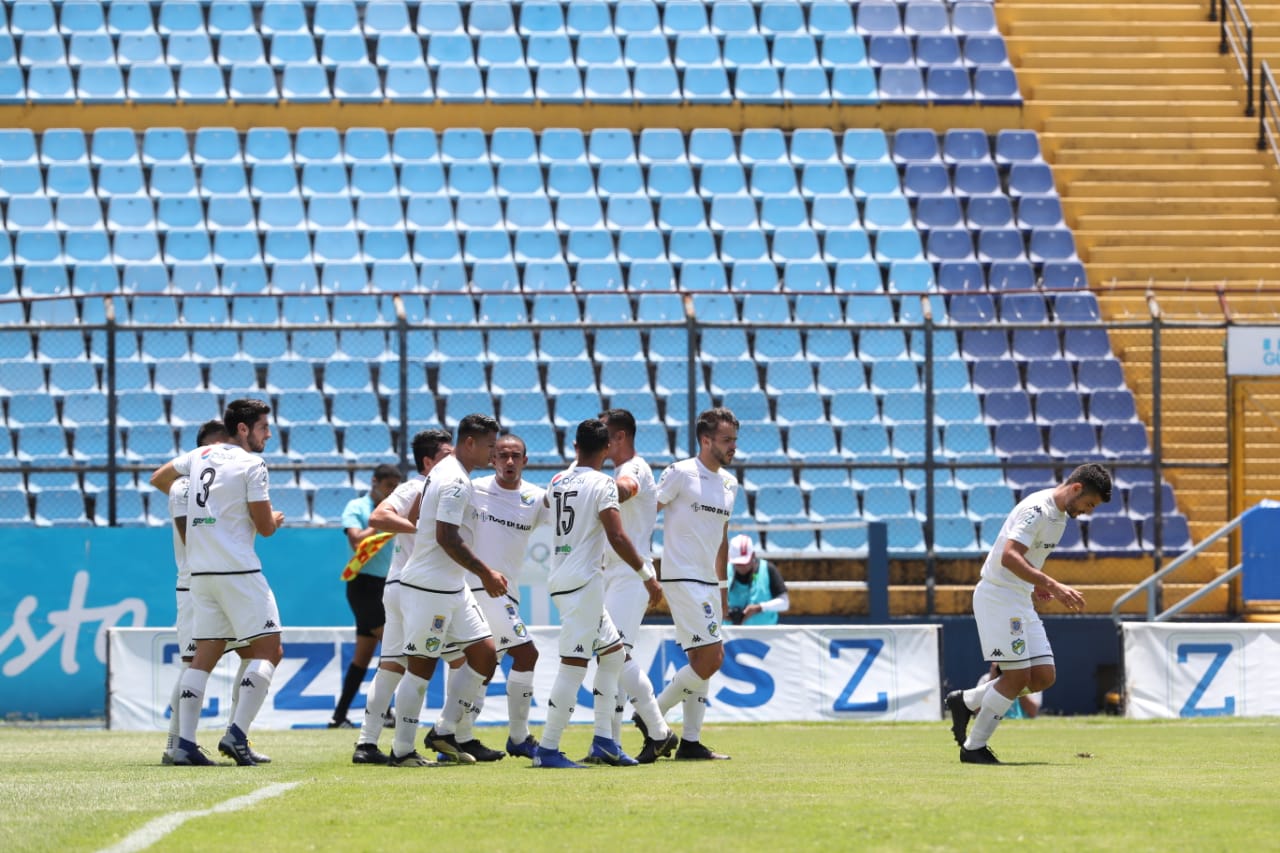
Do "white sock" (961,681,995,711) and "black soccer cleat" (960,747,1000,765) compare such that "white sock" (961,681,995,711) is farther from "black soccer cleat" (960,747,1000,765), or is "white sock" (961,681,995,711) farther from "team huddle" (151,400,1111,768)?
"black soccer cleat" (960,747,1000,765)

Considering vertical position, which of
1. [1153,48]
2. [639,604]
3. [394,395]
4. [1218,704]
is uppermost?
[1153,48]

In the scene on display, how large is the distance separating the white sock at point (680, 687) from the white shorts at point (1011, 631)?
66.9 inches

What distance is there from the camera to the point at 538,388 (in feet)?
64.7

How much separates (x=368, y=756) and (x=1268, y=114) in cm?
1908

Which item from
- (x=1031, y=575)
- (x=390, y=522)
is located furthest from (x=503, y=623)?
(x=1031, y=575)

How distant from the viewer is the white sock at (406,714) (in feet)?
33.0

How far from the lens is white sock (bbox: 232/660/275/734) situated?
400 inches

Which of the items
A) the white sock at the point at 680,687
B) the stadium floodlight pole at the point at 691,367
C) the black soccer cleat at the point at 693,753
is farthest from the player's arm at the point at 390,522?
the stadium floodlight pole at the point at 691,367

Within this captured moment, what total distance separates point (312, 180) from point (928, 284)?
7.77 meters

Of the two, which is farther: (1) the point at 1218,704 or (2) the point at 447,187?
(2) the point at 447,187

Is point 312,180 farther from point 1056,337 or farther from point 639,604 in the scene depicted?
point 639,604

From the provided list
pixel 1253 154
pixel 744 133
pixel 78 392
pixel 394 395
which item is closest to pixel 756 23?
pixel 744 133

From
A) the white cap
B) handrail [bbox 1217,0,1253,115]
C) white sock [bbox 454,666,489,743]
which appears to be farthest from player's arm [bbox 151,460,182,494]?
handrail [bbox 1217,0,1253,115]

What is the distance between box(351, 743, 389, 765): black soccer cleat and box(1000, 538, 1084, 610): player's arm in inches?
146
